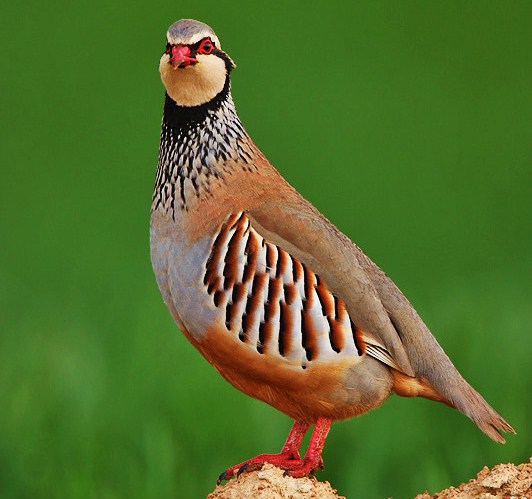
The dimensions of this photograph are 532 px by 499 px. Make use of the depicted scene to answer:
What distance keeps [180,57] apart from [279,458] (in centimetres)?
149

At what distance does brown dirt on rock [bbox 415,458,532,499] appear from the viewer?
407cm

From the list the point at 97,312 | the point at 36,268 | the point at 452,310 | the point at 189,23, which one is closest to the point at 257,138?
the point at 36,268

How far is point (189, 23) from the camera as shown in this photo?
4.54 m

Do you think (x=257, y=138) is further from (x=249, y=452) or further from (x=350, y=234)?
(x=249, y=452)

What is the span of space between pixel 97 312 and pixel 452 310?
238cm

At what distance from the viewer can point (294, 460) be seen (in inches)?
179

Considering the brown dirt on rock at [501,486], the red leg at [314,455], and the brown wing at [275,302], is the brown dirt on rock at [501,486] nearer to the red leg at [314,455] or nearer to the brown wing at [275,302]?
the red leg at [314,455]

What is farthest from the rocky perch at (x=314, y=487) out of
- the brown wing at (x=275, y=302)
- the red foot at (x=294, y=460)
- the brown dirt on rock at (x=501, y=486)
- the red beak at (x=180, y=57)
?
the red beak at (x=180, y=57)

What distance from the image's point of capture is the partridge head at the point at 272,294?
4402 mm

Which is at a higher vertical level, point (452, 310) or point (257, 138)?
point (257, 138)

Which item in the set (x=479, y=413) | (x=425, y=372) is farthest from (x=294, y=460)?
(x=479, y=413)

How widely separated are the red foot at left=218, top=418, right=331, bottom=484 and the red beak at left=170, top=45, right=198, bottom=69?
54.8 inches

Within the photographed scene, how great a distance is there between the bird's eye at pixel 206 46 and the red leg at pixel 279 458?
1.44 meters

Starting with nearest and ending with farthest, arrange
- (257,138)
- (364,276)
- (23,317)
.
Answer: (364,276), (23,317), (257,138)
